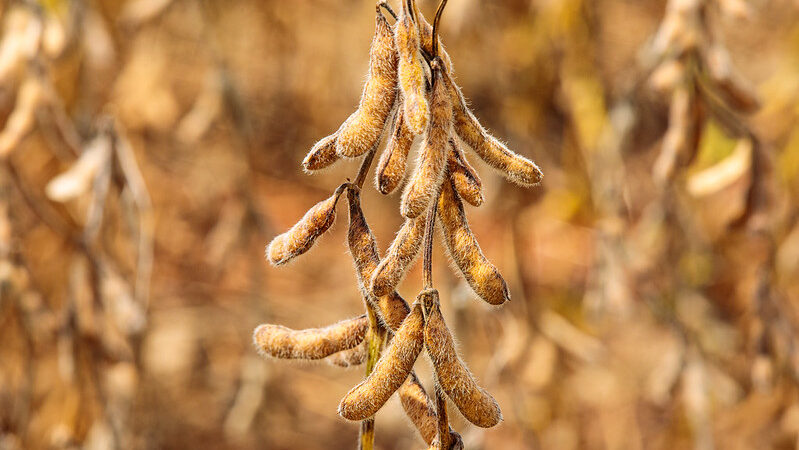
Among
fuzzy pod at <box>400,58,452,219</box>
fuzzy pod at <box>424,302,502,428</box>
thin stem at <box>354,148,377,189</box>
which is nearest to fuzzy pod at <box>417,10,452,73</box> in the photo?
fuzzy pod at <box>400,58,452,219</box>

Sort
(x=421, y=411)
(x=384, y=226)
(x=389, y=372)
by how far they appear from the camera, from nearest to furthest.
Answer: (x=389, y=372), (x=421, y=411), (x=384, y=226)

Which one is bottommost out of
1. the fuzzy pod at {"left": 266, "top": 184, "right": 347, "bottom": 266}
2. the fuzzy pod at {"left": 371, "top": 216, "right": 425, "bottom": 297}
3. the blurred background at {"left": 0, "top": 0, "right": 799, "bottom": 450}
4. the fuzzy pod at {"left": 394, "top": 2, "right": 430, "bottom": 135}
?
the blurred background at {"left": 0, "top": 0, "right": 799, "bottom": 450}

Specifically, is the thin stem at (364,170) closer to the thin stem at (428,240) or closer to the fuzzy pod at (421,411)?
the thin stem at (428,240)

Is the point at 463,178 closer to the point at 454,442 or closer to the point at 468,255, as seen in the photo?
the point at 468,255

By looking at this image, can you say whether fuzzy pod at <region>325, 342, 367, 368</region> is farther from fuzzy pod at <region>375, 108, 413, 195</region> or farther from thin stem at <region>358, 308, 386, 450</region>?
fuzzy pod at <region>375, 108, 413, 195</region>

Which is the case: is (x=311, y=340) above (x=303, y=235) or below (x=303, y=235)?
below

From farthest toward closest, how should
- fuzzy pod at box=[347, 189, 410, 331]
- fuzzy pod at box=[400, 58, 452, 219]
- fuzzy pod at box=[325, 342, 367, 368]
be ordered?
fuzzy pod at box=[325, 342, 367, 368]
fuzzy pod at box=[347, 189, 410, 331]
fuzzy pod at box=[400, 58, 452, 219]

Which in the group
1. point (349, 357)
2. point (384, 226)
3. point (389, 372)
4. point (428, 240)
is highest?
point (428, 240)

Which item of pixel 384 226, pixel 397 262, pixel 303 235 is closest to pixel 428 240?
pixel 397 262
